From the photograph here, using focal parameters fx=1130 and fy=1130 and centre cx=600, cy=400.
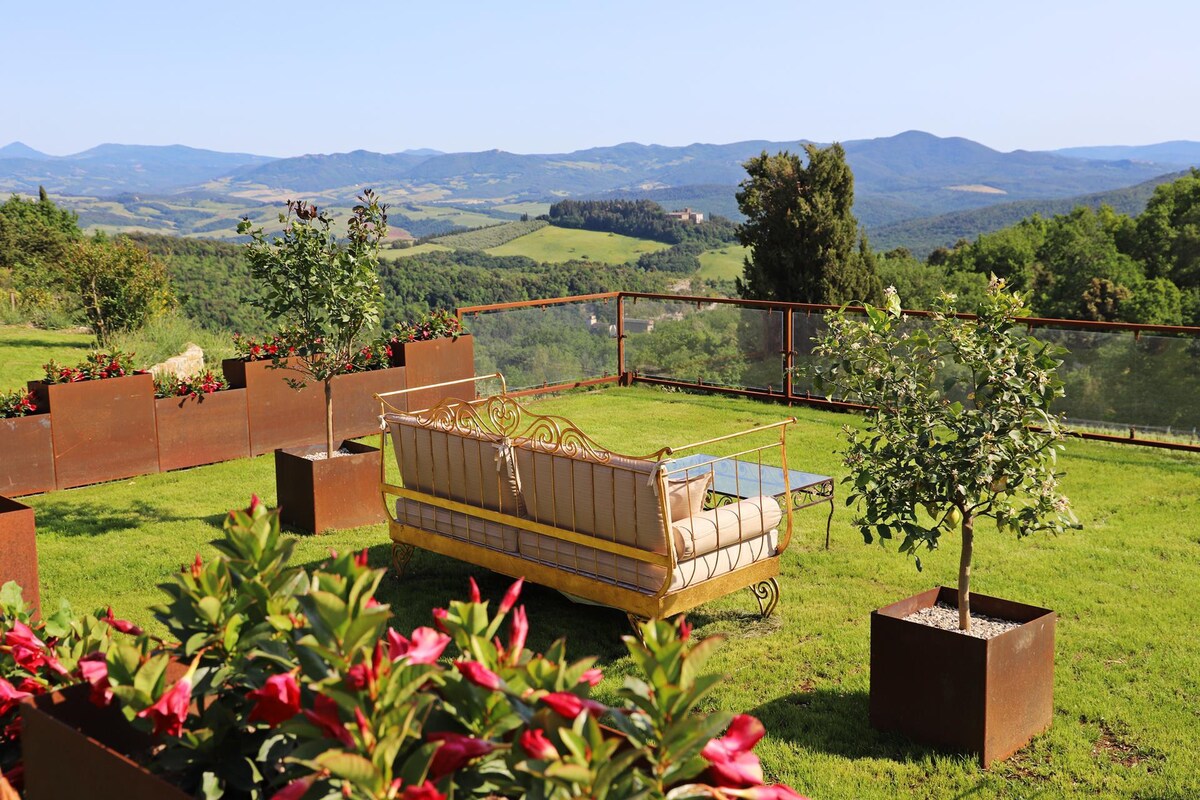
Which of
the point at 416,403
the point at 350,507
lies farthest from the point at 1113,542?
the point at 416,403

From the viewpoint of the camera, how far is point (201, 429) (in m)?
9.82

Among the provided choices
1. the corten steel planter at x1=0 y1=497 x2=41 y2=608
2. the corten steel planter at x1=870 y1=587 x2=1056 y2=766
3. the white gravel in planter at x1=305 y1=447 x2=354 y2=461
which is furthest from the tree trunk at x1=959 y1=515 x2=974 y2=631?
the white gravel in planter at x1=305 y1=447 x2=354 y2=461

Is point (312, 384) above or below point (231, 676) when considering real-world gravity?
below

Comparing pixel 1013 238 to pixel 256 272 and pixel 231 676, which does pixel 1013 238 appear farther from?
pixel 231 676

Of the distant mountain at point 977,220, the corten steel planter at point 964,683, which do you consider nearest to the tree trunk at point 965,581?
the corten steel planter at point 964,683

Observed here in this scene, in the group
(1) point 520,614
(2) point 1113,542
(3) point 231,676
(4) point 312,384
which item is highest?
(1) point 520,614

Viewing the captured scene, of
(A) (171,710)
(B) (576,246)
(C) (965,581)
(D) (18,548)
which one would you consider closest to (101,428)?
(D) (18,548)

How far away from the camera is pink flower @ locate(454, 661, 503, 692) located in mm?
1426

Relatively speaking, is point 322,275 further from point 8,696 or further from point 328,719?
point 328,719

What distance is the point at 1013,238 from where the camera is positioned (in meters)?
46.9

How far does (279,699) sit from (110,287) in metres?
16.3

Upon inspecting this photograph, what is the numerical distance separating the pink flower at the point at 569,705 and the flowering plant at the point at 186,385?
9.00 metres

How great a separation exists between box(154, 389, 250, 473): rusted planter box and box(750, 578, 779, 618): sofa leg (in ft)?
18.5

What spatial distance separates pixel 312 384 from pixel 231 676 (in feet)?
29.7
